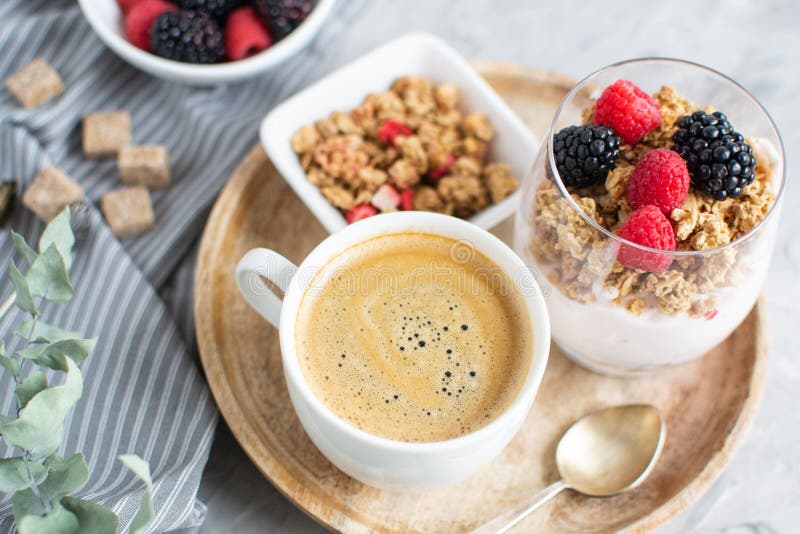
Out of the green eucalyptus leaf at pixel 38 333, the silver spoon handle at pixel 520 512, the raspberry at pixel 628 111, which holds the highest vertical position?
the raspberry at pixel 628 111

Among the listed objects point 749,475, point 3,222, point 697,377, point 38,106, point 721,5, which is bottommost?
point 749,475

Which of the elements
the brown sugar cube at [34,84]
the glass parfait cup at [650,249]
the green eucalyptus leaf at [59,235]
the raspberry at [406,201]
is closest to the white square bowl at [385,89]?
the raspberry at [406,201]

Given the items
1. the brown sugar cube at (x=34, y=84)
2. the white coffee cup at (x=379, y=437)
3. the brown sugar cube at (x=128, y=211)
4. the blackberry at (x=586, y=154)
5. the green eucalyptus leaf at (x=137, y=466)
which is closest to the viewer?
the green eucalyptus leaf at (x=137, y=466)

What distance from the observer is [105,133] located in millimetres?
1706

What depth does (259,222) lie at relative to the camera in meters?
1.58

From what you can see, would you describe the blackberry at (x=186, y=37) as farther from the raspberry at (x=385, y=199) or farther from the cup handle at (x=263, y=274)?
the cup handle at (x=263, y=274)

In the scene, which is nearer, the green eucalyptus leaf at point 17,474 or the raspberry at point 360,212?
the green eucalyptus leaf at point 17,474

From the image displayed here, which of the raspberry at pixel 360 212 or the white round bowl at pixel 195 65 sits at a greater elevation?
the white round bowl at pixel 195 65

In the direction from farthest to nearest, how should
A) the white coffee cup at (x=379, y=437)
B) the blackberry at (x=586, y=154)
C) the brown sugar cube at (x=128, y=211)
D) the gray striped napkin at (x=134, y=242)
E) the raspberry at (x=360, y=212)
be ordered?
1. the brown sugar cube at (x=128, y=211)
2. the raspberry at (x=360, y=212)
3. the gray striped napkin at (x=134, y=242)
4. the blackberry at (x=586, y=154)
5. the white coffee cup at (x=379, y=437)

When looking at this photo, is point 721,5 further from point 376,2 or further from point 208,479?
point 208,479

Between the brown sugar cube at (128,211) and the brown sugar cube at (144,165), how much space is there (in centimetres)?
4

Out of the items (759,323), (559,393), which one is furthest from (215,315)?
(759,323)

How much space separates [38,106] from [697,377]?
1.45 meters

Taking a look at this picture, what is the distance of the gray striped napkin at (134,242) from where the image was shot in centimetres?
133
